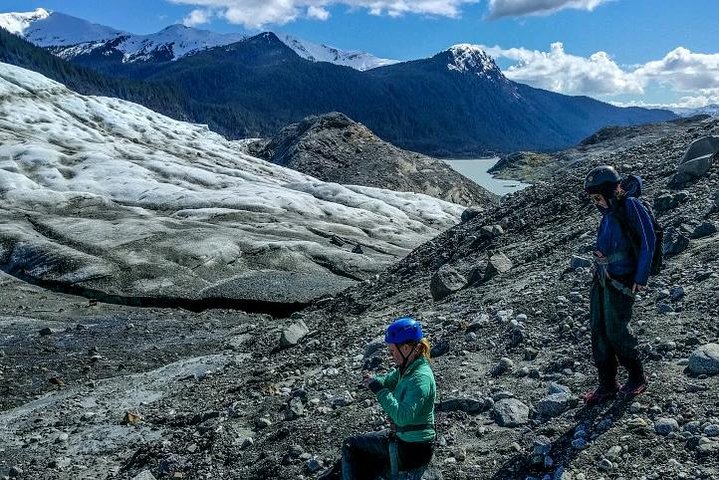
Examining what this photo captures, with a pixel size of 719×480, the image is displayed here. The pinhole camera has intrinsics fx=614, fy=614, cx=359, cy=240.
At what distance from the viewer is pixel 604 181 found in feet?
27.3

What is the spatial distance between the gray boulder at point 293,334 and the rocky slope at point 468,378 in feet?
0.17

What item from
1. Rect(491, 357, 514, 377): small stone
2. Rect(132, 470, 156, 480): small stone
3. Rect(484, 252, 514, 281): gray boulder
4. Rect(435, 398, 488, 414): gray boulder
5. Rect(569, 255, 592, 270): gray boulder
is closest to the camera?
Rect(435, 398, 488, 414): gray boulder

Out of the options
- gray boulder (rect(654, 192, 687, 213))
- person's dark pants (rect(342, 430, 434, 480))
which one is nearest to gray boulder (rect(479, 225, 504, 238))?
gray boulder (rect(654, 192, 687, 213))

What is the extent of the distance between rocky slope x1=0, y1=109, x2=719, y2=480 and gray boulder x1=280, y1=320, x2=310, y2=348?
2.1 inches

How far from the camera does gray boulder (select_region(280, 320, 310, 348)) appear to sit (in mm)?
18219

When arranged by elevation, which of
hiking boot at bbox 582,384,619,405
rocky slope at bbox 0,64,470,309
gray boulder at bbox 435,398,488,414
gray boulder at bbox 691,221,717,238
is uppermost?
gray boulder at bbox 691,221,717,238

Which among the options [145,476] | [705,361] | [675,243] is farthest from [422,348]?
[675,243]

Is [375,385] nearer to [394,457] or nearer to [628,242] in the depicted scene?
[394,457]

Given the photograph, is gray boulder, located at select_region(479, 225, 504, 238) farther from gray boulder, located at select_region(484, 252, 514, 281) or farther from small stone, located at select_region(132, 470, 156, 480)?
small stone, located at select_region(132, 470, 156, 480)

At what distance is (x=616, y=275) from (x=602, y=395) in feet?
6.08

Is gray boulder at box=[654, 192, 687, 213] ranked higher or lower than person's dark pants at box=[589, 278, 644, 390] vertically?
higher

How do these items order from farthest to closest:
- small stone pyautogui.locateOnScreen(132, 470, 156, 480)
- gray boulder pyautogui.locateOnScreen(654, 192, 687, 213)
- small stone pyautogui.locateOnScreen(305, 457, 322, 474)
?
gray boulder pyautogui.locateOnScreen(654, 192, 687, 213), small stone pyautogui.locateOnScreen(132, 470, 156, 480), small stone pyautogui.locateOnScreen(305, 457, 322, 474)

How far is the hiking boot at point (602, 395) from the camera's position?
9.02 m

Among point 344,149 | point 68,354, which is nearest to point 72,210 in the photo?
point 68,354
